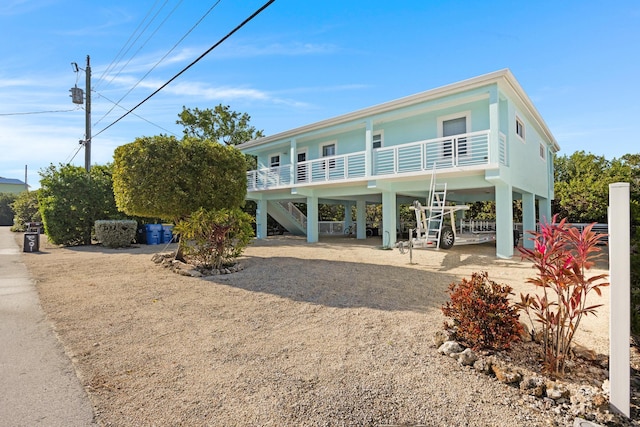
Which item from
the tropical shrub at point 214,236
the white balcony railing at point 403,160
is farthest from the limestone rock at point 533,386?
the white balcony railing at point 403,160

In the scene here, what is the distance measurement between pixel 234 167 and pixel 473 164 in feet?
27.7

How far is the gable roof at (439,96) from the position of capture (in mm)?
11133

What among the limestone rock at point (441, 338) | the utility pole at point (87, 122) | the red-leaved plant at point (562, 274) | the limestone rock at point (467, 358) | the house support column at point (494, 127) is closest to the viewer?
the red-leaved plant at point (562, 274)

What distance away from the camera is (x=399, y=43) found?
1015 cm

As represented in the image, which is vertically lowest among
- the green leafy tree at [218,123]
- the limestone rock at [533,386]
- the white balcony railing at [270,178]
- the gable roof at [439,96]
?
the limestone rock at [533,386]

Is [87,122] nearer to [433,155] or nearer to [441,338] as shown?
[433,155]

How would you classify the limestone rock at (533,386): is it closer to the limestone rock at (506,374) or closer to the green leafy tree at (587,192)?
the limestone rock at (506,374)

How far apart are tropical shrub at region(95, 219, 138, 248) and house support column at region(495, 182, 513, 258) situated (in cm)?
1624

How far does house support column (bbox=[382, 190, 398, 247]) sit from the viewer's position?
48.1ft

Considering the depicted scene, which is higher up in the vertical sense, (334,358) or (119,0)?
(119,0)

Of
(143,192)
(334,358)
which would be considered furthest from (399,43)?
(334,358)

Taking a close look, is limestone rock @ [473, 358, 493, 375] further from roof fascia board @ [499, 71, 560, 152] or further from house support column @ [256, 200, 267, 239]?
house support column @ [256, 200, 267, 239]

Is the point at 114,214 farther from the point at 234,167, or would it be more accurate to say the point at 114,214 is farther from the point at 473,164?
the point at 473,164

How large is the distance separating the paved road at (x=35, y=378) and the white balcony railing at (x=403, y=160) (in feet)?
37.8
